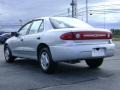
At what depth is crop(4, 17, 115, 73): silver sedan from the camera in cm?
841

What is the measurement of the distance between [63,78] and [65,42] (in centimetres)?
87

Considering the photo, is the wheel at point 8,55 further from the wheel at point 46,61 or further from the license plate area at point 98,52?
the license plate area at point 98,52

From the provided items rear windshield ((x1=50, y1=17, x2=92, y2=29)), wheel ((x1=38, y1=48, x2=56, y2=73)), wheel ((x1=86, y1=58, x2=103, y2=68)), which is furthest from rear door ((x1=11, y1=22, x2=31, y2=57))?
wheel ((x1=86, y1=58, x2=103, y2=68))

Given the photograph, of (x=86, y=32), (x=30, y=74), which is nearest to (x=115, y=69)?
(x=86, y=32)

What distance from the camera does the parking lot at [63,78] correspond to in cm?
731

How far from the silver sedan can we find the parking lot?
0.38 meters

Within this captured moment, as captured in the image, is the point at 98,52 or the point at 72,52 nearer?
the point at 72,52

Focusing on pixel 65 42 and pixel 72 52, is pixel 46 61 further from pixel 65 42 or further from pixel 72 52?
pixel 72 52

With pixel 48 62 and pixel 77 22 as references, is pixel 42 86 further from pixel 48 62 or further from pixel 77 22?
pixel 77 22

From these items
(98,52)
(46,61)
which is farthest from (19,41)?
(98,52)

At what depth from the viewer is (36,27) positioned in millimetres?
9961

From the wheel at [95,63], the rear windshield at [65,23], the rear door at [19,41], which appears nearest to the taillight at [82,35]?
the rear windshield at [65,23]

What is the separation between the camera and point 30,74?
359 inches

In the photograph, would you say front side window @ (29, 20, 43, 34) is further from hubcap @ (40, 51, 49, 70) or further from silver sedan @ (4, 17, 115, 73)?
hubcap @ (40, 51, 49, 70)
